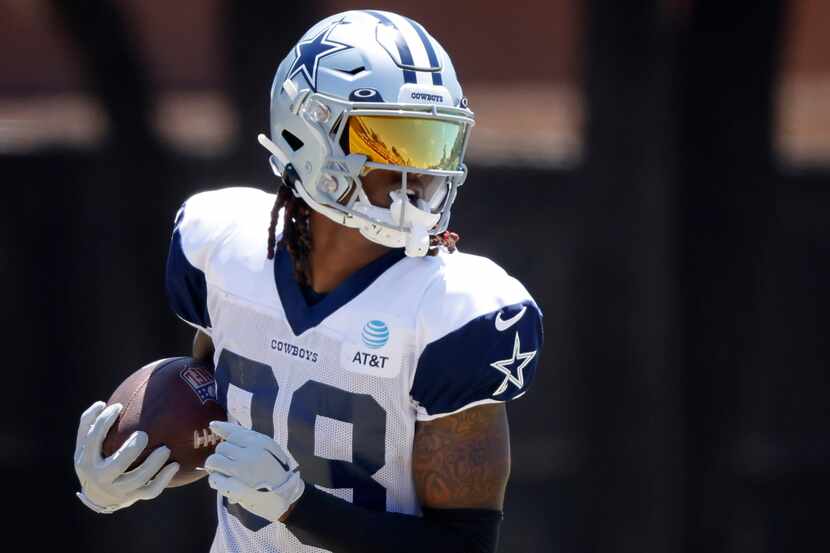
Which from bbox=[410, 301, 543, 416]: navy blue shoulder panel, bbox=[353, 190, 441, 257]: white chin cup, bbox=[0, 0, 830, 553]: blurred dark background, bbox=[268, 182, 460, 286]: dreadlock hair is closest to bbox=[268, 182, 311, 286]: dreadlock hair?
bbox=[268, 182, 460, 286]: dreadlock hair

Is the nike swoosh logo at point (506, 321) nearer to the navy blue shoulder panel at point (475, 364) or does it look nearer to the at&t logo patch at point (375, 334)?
the navy blue shoulder panel at point (475, 364)

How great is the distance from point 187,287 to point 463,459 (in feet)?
1.56

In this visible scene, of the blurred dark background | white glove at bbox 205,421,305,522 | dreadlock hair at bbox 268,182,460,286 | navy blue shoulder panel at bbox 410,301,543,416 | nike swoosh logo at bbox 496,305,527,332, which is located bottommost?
the blurred dark background

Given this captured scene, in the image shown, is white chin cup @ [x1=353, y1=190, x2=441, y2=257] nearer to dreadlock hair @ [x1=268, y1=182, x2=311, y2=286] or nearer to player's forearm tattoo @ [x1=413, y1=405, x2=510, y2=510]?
dreadlock hair @ [x1=268, y1=182, x2=311, y2=286]

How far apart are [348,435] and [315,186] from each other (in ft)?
1.02

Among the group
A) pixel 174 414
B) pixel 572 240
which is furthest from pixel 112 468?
pixel 572 240

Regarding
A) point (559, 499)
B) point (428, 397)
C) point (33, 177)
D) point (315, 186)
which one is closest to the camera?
point (428, 397)

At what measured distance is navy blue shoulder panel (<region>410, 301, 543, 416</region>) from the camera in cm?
136

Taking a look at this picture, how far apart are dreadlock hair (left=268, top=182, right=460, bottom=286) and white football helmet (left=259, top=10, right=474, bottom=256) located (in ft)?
0.14

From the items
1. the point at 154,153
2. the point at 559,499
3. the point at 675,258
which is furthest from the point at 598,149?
the point at 154,153

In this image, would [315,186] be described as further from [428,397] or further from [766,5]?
[766,5]

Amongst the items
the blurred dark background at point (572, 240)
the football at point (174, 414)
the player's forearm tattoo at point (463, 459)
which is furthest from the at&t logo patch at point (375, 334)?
the blurred dark background at point (572, 240)

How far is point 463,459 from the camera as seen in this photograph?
4.46 ft

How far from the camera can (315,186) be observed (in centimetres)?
148
